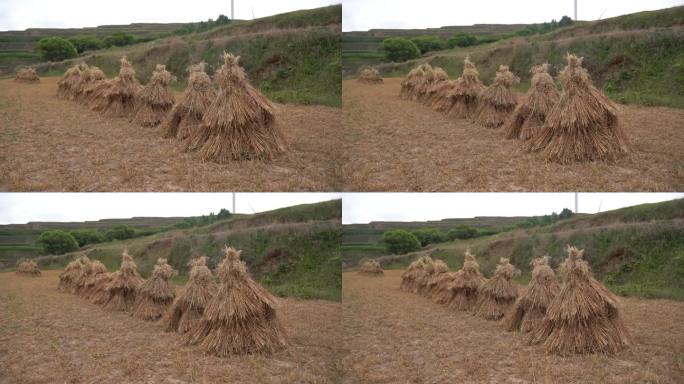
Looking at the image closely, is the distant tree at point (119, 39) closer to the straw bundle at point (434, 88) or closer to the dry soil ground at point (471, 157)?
the dry soil ground at point (471, 157)

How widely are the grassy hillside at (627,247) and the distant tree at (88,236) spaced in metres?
4.18

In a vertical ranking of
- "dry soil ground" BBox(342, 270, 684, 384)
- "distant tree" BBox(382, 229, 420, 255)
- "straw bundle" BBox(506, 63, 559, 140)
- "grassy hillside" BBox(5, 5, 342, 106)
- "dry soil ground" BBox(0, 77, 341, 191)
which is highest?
"grassy hillside" BBox(5, 5, 342, 106)

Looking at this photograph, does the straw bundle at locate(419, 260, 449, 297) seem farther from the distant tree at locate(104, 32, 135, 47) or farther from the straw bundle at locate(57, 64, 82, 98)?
the straw bundle at locate(57, 64, 82, 98)

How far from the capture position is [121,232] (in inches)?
242

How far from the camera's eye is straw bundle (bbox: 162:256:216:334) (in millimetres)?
5125

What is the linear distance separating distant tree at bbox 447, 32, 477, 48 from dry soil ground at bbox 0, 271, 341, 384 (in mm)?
3073

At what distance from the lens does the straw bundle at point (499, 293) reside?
596 cm

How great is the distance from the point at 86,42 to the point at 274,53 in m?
2.01

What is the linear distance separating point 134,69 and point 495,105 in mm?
3725

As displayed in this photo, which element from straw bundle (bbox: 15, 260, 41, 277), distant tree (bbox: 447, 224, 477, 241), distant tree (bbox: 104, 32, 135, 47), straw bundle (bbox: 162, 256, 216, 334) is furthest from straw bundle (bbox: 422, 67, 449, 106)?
straw bundle (bbox: 15, 260, 41, 277)

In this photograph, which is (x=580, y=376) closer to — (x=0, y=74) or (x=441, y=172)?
(x=441, y=172)

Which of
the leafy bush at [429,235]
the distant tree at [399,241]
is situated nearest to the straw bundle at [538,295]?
the leafy bush at [429,235]

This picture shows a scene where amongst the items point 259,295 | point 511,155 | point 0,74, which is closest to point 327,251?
point 259,295

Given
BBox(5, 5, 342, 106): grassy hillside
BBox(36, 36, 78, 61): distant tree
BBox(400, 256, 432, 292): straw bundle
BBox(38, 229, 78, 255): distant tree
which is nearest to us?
BBox(5, 5, 342, 106): grassy hillside
